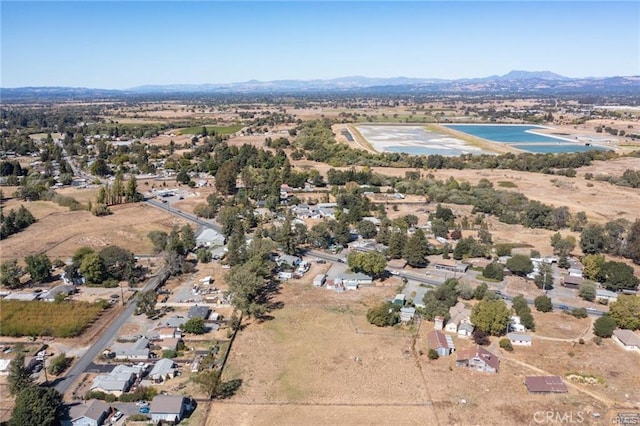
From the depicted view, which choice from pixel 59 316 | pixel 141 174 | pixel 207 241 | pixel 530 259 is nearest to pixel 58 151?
pixel 141 174

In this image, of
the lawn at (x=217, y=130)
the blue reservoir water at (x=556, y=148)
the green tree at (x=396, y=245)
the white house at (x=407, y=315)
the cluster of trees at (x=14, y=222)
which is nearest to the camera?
the white house at (x=407, y=315)

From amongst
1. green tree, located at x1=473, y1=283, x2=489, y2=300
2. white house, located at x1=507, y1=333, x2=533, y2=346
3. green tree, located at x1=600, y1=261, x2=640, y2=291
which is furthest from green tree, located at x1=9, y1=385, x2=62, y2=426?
green tree, located at x1=600, y1=261, x2=640, y2=291

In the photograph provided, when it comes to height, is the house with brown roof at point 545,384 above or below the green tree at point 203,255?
below

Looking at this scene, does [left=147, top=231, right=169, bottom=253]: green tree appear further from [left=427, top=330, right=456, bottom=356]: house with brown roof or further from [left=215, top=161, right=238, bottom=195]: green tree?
[left=427, top=330, right=456, bottom=356]: house with brown roof

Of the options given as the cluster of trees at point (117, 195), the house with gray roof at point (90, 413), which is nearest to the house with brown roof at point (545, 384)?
the house with gray roof at point (90, 413)

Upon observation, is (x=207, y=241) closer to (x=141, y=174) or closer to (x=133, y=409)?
(x=133, y=409)

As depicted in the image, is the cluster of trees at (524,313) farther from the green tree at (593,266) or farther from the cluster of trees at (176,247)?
the cluster of trees at (176,247)

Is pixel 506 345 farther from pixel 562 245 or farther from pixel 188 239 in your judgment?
pixel 188 239
